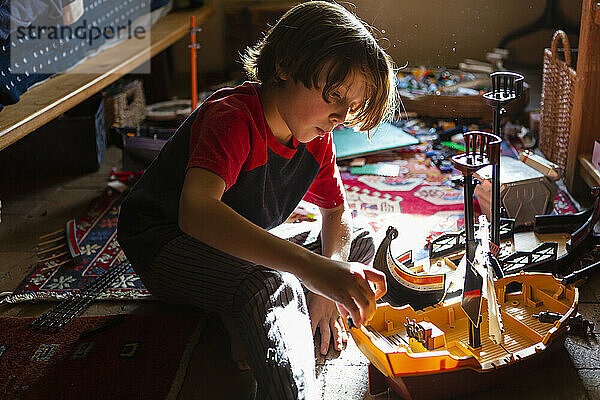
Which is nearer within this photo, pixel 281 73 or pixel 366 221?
pixel 281 73

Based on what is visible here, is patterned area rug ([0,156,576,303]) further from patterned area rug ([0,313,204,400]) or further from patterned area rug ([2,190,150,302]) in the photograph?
patterned area rug ([0,313,204,400])

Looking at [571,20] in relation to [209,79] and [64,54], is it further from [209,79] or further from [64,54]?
[209,79]

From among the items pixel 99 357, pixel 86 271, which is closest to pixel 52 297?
pixel 86 271

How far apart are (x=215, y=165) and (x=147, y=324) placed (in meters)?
0.40

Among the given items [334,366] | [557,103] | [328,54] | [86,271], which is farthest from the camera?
[557,103]

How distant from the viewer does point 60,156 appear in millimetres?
1774

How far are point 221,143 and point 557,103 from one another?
113 cm

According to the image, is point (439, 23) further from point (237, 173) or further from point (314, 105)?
point (237, 173)

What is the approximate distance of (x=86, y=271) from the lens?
1260 millimetres

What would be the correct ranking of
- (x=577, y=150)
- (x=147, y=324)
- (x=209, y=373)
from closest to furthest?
(x=209, y=373), (x=147, y=324), (x=577, y=150)

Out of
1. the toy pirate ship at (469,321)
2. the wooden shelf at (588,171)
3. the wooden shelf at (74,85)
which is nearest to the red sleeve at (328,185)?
the toy pirate ship at (469,321)

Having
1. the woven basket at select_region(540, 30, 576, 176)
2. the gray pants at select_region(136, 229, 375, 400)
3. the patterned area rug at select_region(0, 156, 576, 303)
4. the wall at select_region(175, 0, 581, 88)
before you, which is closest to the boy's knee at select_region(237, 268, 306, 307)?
the gray pants at select_region(136, 229, 375, 400)

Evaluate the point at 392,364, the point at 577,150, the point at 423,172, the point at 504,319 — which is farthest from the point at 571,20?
the point at 392,364

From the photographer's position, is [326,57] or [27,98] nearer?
[326,57]
